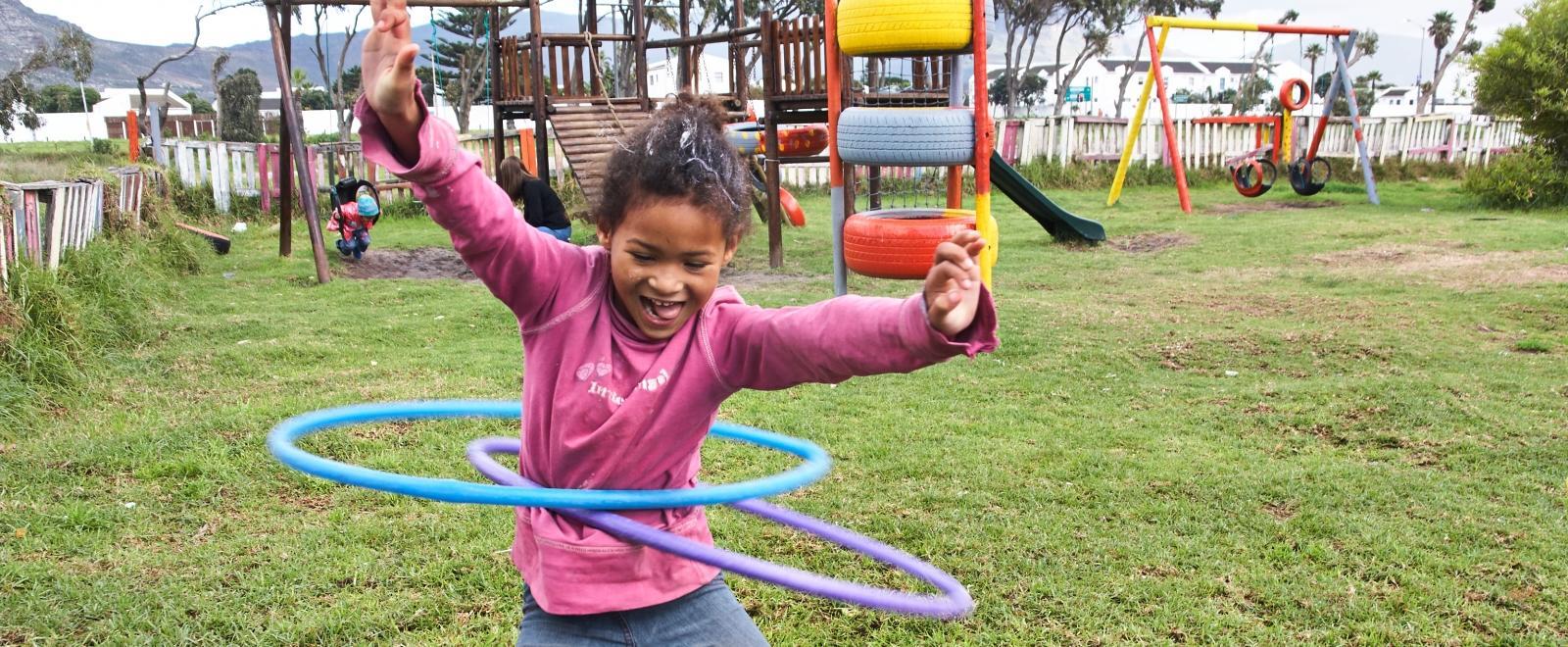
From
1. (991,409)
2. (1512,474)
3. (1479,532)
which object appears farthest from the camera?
(991,409)

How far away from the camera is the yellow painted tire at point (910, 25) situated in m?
8.27

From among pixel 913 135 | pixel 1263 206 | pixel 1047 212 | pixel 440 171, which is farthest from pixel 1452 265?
pixel 440 171

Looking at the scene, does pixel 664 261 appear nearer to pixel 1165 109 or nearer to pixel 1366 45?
pixel 1165 109

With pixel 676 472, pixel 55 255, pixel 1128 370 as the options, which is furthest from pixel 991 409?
pixel 55 255

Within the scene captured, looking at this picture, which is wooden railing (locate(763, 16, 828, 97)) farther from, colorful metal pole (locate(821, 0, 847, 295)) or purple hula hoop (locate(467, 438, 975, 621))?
purple hula hoop (locate(467, 438, 975, 621))

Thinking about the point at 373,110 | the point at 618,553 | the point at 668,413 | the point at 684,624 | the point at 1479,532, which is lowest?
the point at 1479,532

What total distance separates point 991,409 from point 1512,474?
96.4 inches

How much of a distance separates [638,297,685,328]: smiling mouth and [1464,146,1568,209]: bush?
18.4m

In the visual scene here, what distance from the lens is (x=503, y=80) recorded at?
14773 mm

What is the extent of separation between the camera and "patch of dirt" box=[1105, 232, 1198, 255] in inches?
524

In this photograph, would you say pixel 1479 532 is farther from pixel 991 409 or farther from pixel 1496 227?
pixel 1496 227

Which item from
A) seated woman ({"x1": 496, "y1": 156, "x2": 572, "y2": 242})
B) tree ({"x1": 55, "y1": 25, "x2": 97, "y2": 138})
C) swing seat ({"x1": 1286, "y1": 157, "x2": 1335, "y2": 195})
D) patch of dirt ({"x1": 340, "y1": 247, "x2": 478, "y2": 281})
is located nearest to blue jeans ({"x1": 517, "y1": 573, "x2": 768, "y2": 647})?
seated woman ({"x1": 496, "y1": 156, "x2": 572, "y2": 242})

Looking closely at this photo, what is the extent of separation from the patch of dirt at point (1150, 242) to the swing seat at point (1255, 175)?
274 centimetres

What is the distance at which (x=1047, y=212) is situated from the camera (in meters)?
13.7
